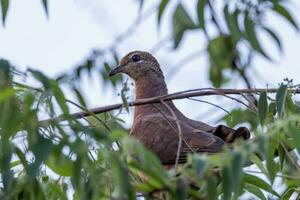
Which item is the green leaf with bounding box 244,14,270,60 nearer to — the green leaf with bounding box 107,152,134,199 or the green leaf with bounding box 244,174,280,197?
the green leaf with bounding box 244,174,280,197

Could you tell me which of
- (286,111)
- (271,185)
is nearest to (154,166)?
(271,185)

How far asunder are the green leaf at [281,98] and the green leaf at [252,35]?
1.45 m

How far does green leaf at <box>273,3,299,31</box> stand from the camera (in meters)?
5.41

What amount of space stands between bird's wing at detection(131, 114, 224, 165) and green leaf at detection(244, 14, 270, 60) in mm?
562

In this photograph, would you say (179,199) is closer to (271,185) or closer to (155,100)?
(271,185)

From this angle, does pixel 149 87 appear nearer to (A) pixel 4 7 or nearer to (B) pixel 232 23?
(B) pixel 232 23

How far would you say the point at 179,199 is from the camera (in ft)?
9.24

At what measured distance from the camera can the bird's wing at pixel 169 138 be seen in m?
5.18

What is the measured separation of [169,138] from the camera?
18.5ft

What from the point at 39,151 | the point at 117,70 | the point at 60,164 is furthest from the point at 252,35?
the point at 39,151

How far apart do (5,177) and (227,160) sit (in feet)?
2.55

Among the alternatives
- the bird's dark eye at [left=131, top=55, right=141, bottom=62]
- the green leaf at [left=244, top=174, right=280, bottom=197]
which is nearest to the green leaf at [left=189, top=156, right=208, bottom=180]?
the green leaf at [left=244, top=174, right=280, bottom=197]

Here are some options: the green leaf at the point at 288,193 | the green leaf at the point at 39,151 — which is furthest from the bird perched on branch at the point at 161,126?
the green leaf at the point at 39,151

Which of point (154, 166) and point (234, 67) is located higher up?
point (234, 67)
